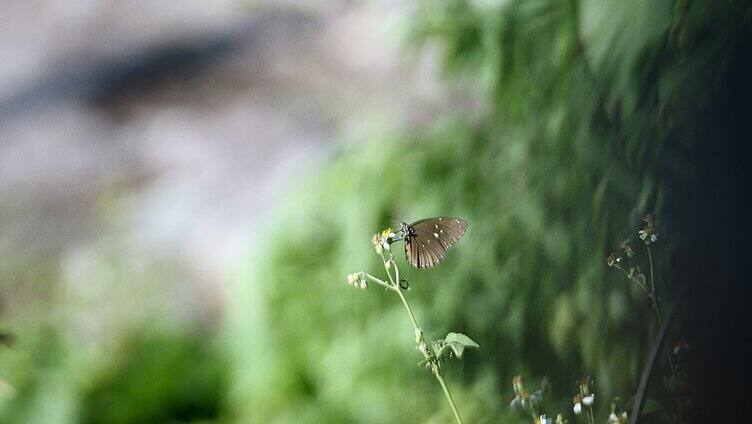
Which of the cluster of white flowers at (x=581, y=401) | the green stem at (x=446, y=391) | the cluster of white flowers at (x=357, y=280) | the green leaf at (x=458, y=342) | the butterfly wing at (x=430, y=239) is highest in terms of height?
the butterfly wing at (x=430, y=239)

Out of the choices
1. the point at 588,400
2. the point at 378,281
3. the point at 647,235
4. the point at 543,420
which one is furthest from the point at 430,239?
the point at 647,235

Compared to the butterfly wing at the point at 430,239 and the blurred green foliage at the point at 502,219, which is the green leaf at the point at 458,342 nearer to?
the blurred green foliage at the point at 502,219

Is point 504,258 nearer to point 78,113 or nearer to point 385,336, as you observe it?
point 385,336

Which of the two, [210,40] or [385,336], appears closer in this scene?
[210,40]

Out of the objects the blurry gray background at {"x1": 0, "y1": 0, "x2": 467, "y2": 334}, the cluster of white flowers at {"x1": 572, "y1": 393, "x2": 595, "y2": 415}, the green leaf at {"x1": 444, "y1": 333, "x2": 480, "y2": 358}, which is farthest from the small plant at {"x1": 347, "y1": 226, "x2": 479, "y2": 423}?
the cluster of white flowers at {"x1": 572, "y1": 393, "x2": 595, "y2": 415}

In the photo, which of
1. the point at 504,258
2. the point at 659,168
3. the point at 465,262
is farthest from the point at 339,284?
the point at 659,168

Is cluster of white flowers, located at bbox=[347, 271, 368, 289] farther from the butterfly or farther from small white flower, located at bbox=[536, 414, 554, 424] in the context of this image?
small white flower, located at bbox=[536, 414, 554, 424]

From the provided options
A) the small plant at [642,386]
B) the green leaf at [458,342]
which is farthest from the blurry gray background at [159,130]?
the small plant at [642,386]
